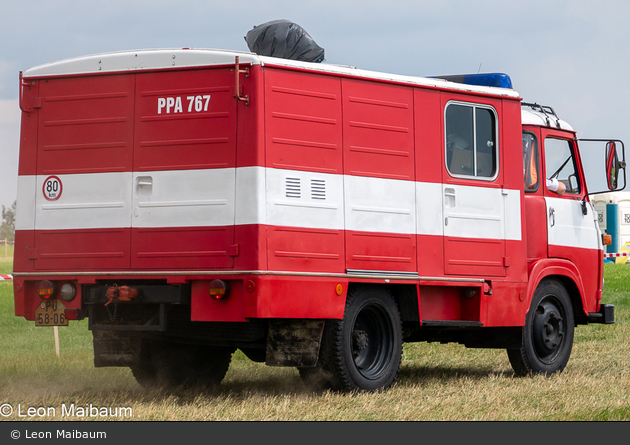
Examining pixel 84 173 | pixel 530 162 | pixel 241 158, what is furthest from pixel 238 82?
pixel 530 162

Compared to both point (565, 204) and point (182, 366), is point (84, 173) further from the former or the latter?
point (565, 204)

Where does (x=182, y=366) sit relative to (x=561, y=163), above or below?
below

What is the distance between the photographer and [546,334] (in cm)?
975

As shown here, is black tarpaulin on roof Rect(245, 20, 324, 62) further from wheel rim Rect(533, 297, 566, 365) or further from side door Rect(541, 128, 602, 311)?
wheel rim Rect(533, 297, 566, 365)

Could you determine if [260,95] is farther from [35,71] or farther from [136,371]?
[136,371]

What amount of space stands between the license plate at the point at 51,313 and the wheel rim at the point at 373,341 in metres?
2.53

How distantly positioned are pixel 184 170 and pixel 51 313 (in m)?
1.75

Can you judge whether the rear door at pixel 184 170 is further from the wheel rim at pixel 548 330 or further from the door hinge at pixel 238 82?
Answer: the wheel rim at pixel 548 330

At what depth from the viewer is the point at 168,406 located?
22.9ft

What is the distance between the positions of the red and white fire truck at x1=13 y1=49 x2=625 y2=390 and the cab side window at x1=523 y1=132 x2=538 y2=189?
93 centimetres

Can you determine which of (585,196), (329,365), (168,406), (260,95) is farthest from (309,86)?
(585,196)

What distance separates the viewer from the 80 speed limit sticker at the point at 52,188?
7.72 metres
